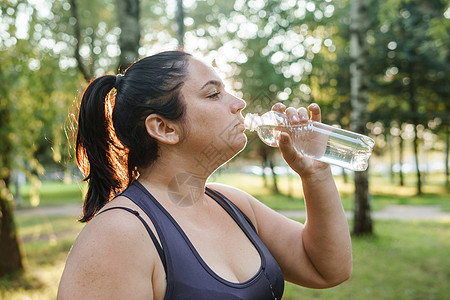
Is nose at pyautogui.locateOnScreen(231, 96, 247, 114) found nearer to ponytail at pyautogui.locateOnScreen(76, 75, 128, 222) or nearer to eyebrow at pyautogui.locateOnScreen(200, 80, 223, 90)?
eyebrow at pyautogui.locateOnScreen(200, 80, 223, 90)

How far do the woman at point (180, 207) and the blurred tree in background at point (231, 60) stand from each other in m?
0.30

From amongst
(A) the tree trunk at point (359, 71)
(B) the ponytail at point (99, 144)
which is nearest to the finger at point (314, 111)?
(B) the ponytail at point (99, 144)

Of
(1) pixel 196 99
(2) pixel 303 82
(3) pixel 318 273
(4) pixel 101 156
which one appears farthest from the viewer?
(2) pixel 303 82

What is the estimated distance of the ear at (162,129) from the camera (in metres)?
1.48

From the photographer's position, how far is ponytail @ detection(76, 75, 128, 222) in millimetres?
1604

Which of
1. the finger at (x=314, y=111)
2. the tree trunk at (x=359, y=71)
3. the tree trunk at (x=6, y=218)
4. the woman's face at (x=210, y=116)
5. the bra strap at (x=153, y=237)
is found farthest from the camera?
→ the tree trunk at (x=359, y=71)

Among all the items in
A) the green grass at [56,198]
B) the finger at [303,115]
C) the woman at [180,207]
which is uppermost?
the finger at [303,115]

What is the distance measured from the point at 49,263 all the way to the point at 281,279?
26.4 ft

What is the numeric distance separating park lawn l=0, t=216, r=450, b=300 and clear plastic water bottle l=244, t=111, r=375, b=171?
13.6 feet

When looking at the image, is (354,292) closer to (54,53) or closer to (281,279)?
(281,279)

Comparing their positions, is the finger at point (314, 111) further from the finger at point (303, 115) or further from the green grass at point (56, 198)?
the green grass at point (56, 198)

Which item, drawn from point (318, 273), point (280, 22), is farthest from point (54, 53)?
point (318, 273)

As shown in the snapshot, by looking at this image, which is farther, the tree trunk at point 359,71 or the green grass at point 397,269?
the tree trunk at point 359,71

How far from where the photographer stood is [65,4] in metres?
8.65
